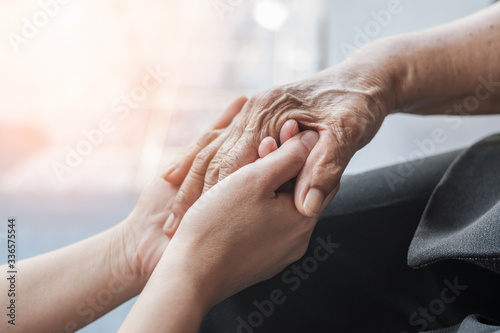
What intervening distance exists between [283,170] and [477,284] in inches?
13.1

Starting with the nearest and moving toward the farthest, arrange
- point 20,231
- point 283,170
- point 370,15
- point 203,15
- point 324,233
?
point 283,170
point 324,233
point 20,231
point 370,15
point 203,15

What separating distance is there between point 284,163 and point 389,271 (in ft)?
0.83

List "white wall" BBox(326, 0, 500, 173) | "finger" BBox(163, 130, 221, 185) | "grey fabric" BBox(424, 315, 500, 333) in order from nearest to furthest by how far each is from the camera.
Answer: "grey fabric" BBox(424, 315, 500, 333)
"finger" BBox(163, 130, 221, 185)
"white wall" BBox(326, 0, 500, 173)

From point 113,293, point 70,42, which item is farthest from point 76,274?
point 70,42

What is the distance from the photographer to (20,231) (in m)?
1.26

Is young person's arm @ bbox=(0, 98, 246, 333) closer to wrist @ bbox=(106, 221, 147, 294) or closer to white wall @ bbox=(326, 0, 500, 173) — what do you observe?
wrist @ bbox=(106, 221, 147, 294)

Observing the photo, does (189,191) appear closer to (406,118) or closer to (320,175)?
(320,175)

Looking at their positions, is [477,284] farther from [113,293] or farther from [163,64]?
[163,64]

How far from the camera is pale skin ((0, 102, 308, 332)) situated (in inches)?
23.7

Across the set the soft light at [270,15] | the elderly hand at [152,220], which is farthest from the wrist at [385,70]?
the soft light at [270,15]

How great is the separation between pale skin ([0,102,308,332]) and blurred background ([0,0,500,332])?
216 millimetres

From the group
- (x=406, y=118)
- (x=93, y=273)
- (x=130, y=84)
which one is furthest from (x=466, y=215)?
(x=130, y=84)

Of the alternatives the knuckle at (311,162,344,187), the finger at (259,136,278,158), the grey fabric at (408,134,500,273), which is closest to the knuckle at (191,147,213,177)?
the finger at (259,136,278,158)

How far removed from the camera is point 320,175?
0.68 meters
